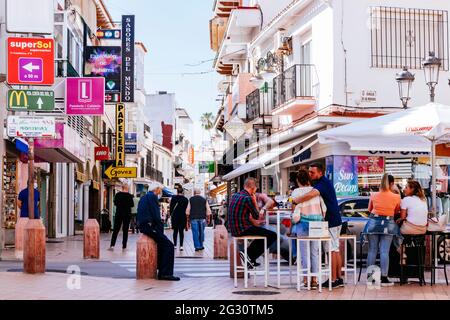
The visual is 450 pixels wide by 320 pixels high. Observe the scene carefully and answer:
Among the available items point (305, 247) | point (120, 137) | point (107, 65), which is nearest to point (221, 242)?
point (305, 247)

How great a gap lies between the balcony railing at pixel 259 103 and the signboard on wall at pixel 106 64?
561cm

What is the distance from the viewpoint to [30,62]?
1889 centimetres

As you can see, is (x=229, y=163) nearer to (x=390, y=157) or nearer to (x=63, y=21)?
(x=63, y=21)

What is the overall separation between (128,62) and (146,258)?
2406 centimetres

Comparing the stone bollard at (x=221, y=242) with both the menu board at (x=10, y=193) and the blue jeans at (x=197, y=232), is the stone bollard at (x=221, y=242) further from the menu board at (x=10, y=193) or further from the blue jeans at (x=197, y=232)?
the menu board at (x=10, y=193)

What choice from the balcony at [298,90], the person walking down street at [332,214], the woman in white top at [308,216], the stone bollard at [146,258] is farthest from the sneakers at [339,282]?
the balcony at [298,90]

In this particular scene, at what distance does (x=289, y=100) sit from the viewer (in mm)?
29297

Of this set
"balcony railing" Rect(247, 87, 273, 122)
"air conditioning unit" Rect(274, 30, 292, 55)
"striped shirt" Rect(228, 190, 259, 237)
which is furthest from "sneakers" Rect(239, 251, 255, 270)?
"balcony railing" Rect(247, 87, 273, 122)

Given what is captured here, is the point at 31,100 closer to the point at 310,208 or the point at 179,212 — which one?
the point at 310,208

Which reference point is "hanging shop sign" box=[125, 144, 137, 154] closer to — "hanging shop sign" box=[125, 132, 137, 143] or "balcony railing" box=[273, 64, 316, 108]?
"hanging shop sign" box=[125, 132, 137, 143]

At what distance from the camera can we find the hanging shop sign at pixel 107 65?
37438mm

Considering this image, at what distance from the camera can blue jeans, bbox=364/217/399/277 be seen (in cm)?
1414
